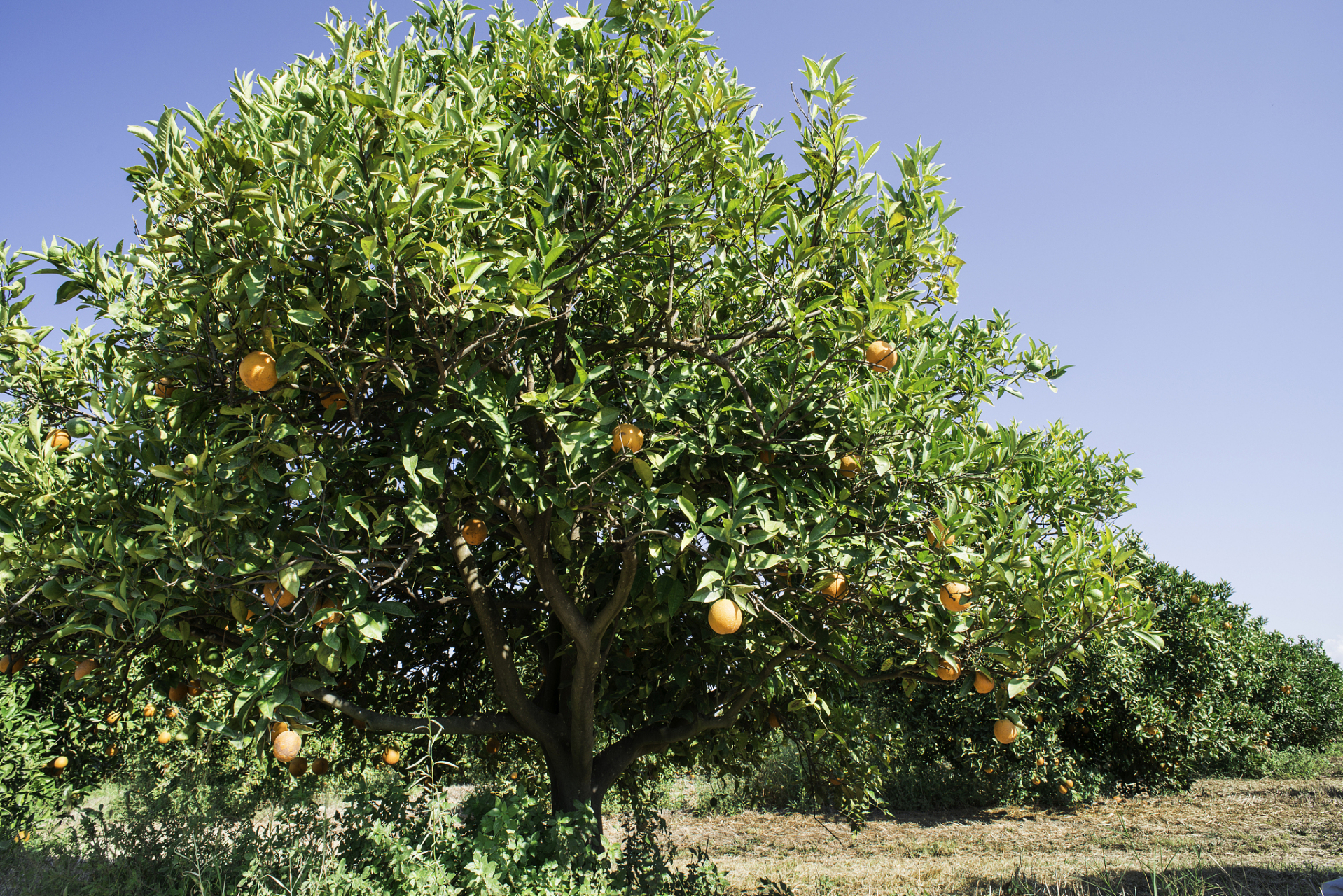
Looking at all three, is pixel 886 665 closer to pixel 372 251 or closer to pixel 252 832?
pixel 372 251

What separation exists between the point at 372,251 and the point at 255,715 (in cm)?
207

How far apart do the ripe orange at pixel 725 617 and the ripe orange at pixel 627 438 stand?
2.46ft

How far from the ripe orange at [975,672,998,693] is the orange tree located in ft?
0.40

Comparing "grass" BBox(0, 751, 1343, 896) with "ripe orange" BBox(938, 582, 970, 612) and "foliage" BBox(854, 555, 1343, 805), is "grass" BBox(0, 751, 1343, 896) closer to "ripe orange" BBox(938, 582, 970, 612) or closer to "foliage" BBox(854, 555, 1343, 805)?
"foliage" BBox(854, 555, 1343, 805)

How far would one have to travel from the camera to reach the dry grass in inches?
218

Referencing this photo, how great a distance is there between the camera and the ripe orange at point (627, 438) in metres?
2.94

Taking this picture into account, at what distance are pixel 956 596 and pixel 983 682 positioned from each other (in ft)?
1.90

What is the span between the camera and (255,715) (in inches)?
118

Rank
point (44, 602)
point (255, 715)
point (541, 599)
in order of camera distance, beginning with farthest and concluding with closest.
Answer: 1. point (541, 599)
2. point (44, 602)
3. point (255, 715)

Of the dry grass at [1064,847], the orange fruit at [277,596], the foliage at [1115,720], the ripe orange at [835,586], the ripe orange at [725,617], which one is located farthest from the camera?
the foliage at [1115,720]

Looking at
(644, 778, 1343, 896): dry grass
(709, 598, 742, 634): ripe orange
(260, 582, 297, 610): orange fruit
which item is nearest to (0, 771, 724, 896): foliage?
(260, 582, 297, 610): orange fruit

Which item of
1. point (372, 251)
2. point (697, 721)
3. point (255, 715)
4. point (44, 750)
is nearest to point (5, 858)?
point (44, 750)

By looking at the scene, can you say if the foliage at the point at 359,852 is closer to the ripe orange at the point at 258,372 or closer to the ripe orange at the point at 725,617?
the ripe orange at the point at 725,617

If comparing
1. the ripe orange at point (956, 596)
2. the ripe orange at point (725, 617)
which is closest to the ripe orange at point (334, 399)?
the ripe orange at point (725, 617)
